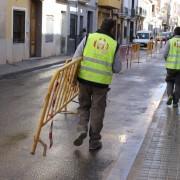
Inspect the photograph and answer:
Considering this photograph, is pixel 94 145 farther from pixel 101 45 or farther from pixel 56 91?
pixel 101 45

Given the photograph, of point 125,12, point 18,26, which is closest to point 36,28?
point 18,26

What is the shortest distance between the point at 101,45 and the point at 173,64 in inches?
176

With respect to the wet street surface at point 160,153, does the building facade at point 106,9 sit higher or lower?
higher

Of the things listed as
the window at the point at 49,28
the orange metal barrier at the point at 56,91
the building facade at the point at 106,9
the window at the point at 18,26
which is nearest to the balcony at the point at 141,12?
the building facade at the point at 106,9

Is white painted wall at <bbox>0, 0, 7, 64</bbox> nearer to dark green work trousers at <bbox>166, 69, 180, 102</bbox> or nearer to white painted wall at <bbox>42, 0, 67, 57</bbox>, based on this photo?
white painted wall at <bbox>42, 0, 67, 57</bbox>

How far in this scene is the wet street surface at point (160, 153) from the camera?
6.11 m

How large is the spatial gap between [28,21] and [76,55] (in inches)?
740

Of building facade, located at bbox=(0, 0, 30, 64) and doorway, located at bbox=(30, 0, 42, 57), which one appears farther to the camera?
doorway, located at bbox=(30, 0, 42, 57)

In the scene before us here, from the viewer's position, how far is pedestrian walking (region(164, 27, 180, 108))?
434 inches

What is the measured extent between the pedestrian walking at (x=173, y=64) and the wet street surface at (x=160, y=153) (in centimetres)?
129

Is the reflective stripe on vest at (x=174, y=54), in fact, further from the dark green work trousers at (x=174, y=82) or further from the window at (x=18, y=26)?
the window at (x=18, y=26)

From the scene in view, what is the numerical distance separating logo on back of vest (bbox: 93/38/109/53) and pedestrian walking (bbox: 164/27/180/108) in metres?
4.36

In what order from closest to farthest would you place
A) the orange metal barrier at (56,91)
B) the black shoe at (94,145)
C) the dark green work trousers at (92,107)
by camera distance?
the orange metal barrier at (56,91) < the dark green work trousers at (92,107) < the black shoe at (94,145)

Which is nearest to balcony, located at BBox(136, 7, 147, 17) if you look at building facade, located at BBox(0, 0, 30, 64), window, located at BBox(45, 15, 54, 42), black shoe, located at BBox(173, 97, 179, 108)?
window, located at BBox(45, 15, 54, 42)
